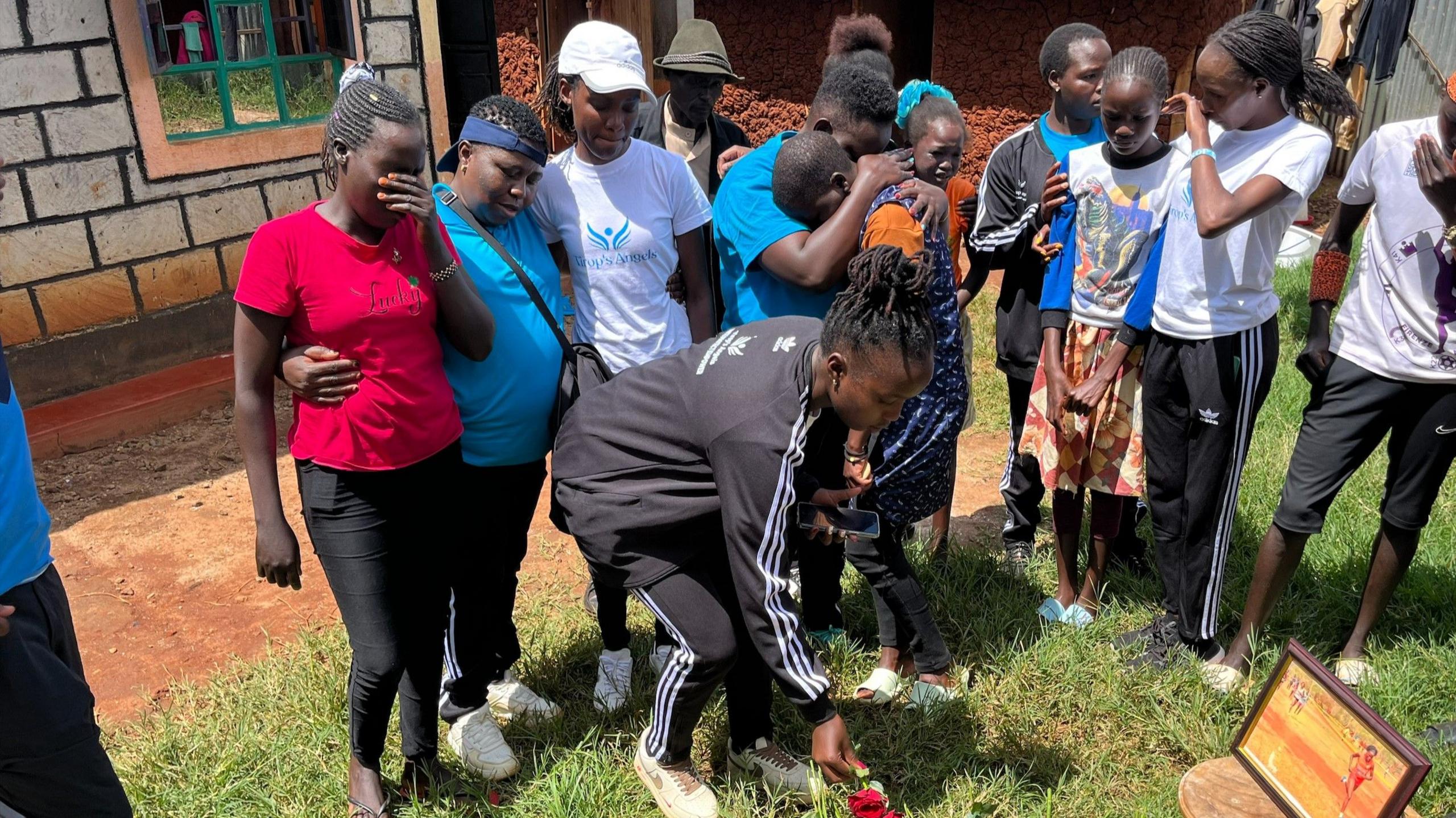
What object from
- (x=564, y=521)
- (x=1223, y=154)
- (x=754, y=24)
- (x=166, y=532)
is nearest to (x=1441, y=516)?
(x=1223, y=154)

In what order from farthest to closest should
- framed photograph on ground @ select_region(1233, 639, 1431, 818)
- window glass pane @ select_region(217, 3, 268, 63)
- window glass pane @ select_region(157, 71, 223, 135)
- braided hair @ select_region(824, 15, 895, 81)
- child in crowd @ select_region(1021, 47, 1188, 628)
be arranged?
window glass pane @ select_region(217, 3, 268, 63) < window glass pane @ select_region(157, 71, 223, 135) < braided hair @ select_region(824, 15, 895, 81) < child in crowd @ select_region(1021, 47, 1188, 628) < framed photograph on ground @ select_region(1233, 639, 1431, 818)

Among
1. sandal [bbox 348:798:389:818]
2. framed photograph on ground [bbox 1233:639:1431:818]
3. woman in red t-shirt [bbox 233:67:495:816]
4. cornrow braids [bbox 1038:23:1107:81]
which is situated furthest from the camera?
cornrow braids [bbox 1038:23:1107:81]

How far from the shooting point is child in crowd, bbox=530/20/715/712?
3127mm

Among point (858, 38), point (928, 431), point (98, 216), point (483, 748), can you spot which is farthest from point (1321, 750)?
point (98, 216)

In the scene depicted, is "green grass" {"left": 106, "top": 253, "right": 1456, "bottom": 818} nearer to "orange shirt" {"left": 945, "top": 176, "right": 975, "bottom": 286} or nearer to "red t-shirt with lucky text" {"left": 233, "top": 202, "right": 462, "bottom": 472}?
"red t-shirt with lucky text" {"left": 233, "top": 202, "right": 462, "bottom": 472}

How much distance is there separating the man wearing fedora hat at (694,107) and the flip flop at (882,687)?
76.5 inches

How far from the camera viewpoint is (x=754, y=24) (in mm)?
8820

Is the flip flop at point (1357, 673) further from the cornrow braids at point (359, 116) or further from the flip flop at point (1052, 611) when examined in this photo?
the cornrow braids at point (359, 116)

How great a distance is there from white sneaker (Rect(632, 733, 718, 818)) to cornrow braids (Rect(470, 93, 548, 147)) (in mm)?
1667

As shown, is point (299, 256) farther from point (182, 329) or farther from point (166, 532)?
point (182, 329)

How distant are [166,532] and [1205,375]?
4.31 meters

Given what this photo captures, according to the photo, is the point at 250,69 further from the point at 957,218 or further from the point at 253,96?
the point at 957,218

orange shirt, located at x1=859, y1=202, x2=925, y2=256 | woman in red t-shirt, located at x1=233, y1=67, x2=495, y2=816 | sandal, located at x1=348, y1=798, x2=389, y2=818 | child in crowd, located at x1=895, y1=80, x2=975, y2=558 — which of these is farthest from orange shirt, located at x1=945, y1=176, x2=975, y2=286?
sandal, located at x1=348, y1=798, x2=389, y2=818

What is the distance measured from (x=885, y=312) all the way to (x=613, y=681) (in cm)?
167
